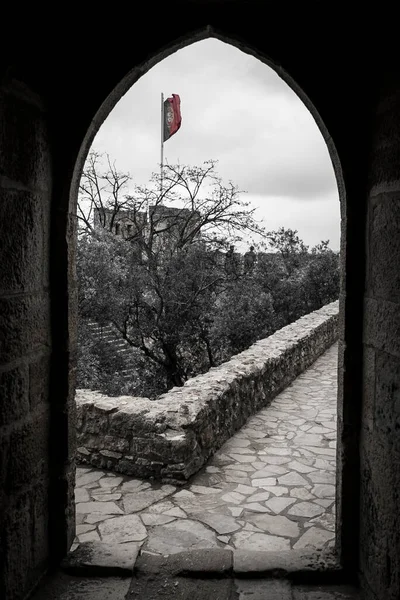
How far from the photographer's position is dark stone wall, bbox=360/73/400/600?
2148 mm

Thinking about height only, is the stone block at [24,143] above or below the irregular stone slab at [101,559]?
above

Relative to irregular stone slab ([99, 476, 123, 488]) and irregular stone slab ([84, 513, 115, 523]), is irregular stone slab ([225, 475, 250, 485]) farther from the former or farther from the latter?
irregular stone slab ([84, 513, 115, 523])

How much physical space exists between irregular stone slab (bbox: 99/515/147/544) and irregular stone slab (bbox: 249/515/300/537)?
0.79m

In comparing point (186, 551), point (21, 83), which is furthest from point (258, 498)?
point (21, 83)

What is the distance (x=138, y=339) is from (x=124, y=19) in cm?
1060

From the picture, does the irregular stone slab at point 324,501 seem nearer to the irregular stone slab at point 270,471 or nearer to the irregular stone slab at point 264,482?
the irregular stone slab at point 264,482

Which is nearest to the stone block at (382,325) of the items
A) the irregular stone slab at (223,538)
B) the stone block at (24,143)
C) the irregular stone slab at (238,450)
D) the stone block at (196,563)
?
the stone block at (196,563)

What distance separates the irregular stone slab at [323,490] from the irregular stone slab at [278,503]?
0.24 metres

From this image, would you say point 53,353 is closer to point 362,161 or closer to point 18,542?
point 18,542

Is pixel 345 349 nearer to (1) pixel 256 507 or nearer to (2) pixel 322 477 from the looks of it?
(1) pixel 256 507

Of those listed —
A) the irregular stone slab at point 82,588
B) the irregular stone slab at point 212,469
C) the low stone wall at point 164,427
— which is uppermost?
the low stone wall at point 164,427

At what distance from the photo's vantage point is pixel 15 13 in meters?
2.14

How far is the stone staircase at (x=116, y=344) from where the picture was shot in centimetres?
1164

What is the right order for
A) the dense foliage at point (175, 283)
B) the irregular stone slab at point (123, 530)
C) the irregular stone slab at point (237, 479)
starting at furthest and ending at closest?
the dense foliage at point (175, 283) → the irregular stone slab at point (237, 479) → the irregular stone slab at point (123, 530)
